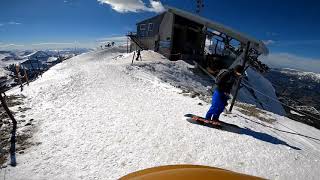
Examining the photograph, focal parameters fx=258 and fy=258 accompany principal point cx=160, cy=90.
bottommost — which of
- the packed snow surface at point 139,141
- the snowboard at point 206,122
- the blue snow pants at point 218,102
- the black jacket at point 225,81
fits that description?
the packed snow surface at point 139,141

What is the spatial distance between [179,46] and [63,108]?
87.5ft

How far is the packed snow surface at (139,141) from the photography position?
6422mm

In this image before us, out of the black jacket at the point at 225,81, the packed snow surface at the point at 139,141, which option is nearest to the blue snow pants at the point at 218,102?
the black jacket at the point at 225,81

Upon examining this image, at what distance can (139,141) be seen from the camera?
7.77 m

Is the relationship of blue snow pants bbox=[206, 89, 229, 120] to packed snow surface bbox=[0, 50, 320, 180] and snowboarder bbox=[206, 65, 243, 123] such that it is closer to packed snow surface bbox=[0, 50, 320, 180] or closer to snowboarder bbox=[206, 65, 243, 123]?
snowboarder bbox=[206, 65, 243, 123]

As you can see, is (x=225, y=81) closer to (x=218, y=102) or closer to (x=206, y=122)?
(x=218, y=102)

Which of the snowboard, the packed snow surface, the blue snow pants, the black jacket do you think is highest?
the black jacket

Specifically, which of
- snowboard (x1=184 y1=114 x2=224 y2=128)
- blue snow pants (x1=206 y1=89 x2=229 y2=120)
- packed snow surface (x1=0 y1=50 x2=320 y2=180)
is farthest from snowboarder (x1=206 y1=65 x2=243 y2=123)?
packed snow surface (x1=0 y1=50 x2=320 y2=180)

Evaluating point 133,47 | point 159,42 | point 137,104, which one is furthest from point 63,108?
point 133,47

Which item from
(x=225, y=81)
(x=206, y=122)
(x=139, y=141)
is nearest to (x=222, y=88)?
(x=225, y=81)

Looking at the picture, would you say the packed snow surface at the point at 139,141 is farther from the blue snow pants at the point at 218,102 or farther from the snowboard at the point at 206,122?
the blue snow pants at the point at 218,102

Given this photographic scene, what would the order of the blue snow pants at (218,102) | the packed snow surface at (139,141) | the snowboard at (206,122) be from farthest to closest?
the blue snow pants at (218,102) < the snowboard at (206,122) < the packed snow surface at (139,141)

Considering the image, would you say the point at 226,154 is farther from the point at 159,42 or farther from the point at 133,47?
the point at 133,47

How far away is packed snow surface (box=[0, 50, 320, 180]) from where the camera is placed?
642 cm
